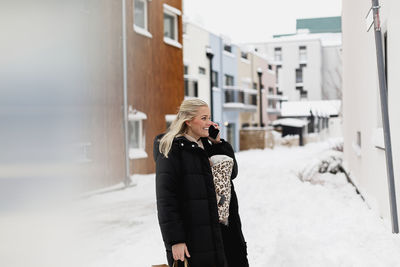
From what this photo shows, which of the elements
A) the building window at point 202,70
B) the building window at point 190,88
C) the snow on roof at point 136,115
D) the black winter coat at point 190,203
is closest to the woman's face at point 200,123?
the black winter coat at point 190,203

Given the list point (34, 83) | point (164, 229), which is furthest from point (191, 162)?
point (34, 83)

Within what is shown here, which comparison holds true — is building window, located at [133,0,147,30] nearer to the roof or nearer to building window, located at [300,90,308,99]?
building window, located at [300,90,308,99]

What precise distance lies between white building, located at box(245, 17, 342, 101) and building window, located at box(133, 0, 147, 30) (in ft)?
118

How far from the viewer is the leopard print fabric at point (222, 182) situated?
9.71 feet

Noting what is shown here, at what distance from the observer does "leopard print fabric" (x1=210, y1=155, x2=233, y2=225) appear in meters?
2.96

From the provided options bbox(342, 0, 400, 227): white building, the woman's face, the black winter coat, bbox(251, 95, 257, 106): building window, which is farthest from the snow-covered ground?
bbox(251, 95, 257, 106): building window

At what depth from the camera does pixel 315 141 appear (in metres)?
40.0

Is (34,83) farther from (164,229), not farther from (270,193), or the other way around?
(270,193)

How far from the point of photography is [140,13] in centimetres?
1550

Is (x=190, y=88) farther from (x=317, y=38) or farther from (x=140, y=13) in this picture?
(x=317, y=38)

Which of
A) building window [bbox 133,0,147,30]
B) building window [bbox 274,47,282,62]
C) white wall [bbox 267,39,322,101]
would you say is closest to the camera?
building window [bbox 133,0,147,30]

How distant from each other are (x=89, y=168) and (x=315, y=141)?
3128 centimetres

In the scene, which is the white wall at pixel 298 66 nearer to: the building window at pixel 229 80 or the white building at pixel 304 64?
the white building at pixel 304 64

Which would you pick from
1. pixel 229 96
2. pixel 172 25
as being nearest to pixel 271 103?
pixel 229 96
